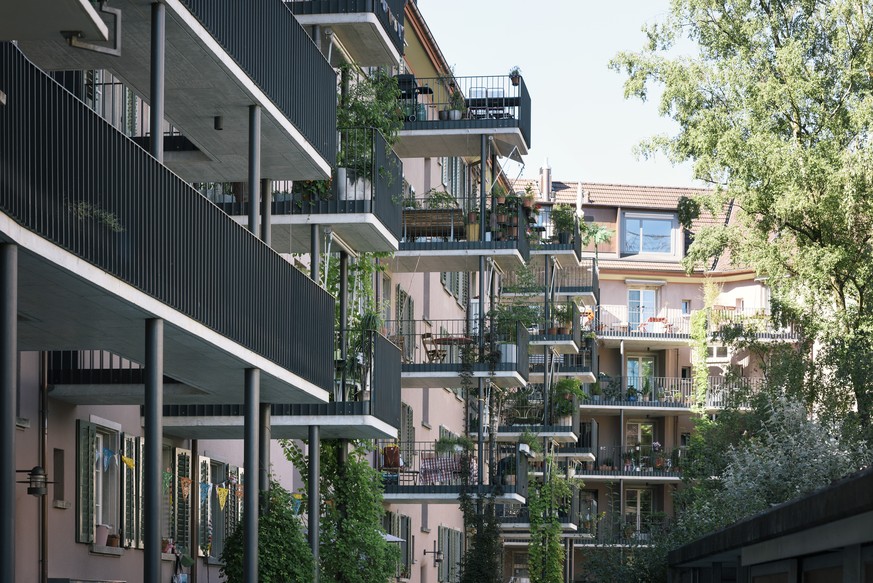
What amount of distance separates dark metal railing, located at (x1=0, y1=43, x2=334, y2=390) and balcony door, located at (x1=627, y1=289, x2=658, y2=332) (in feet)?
185

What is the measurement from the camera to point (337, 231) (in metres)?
24.6

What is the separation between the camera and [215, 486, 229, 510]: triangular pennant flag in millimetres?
24045

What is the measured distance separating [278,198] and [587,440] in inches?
1863

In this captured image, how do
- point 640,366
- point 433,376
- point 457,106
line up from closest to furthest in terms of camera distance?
point 433,376, point 457,106, point 640,366

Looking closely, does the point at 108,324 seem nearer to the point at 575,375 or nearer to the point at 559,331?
the point at 559,331

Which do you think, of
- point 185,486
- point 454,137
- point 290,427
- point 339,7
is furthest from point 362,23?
point 454,137

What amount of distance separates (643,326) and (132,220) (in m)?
61.2

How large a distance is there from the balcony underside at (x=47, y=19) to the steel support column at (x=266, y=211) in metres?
9.24

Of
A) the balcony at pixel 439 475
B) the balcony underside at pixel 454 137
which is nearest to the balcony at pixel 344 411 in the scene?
the balcony at pixel 439 475

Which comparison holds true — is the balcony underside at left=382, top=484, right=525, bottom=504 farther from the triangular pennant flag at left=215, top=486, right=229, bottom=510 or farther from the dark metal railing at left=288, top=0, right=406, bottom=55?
the dark metal railing at left=288, top=0, right=406, bottom=55

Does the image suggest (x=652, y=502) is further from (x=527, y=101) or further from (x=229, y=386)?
(x=229, y=386)

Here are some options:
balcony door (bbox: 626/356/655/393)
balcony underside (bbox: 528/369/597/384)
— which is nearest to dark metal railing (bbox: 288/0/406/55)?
balcony underside (bbox: 528/369/597/384)

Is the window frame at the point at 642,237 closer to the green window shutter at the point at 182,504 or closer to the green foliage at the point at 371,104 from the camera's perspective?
the green foliage at the point at 371,104

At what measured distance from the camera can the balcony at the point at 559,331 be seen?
162 feet
